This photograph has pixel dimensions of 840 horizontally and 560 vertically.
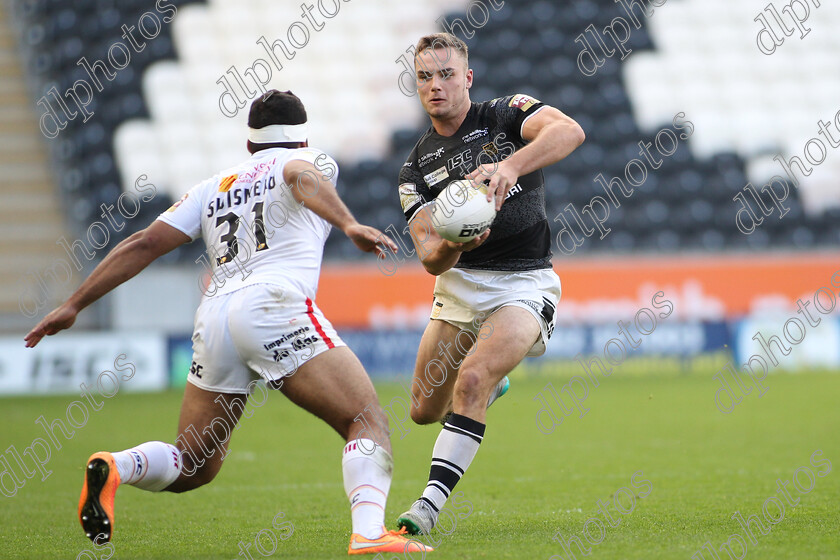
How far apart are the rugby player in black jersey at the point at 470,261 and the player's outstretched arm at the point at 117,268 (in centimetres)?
133

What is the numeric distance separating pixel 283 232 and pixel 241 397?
0.76 meters

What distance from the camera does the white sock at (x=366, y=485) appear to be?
157 inches

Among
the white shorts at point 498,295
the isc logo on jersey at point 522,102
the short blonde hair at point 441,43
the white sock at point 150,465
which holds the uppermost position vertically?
the short blonde hair at point 441,43

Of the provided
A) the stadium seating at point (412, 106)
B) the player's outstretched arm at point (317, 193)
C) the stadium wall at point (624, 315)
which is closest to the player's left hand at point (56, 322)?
the player's outstretched arm at point (317, 193)

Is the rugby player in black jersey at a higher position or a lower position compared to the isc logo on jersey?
lower

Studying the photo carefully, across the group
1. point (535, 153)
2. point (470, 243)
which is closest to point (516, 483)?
point (470, 243)

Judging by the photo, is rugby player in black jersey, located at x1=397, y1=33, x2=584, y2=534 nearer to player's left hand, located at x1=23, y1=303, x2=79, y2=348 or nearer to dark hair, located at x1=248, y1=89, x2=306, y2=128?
dark hair, located at x1=248, y1=89, x2=306, y2=128

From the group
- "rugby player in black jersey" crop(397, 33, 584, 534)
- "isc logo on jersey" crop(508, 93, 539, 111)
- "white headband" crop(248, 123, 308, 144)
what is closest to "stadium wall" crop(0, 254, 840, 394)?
"rugby player in black jersey" crop(397, 33, 584, 534)

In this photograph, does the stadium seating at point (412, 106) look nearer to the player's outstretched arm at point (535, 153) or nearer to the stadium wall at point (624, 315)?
the stadium wall at point (624, 315)

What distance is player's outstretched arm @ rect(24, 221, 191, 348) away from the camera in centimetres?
424

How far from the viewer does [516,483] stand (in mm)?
6809

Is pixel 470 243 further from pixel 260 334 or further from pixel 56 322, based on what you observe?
pixel 56 322

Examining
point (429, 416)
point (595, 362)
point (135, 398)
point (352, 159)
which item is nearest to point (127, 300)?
point (135, 398)

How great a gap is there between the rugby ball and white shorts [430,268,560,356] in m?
0.69
